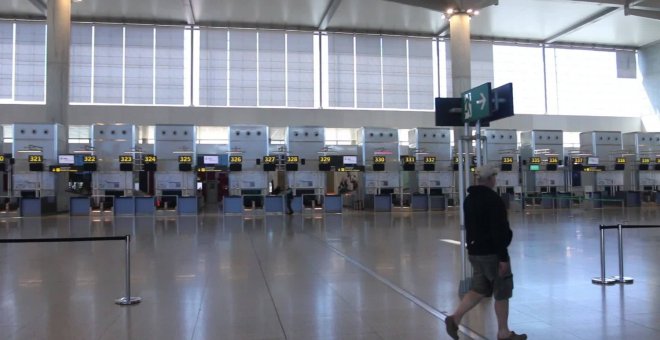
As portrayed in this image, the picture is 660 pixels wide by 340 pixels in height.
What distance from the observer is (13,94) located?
31.3 meters

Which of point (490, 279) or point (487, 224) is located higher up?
point (487, 224)

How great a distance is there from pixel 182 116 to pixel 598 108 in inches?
1189

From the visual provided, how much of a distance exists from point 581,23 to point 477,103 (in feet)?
107

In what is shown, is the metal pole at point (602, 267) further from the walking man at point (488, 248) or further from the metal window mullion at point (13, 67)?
the metal window mullion at point (13, 67)

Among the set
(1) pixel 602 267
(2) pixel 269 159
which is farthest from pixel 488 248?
(2) pixel 269 159

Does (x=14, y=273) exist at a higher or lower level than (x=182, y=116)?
lower

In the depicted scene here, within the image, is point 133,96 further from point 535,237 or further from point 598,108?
point 598,108

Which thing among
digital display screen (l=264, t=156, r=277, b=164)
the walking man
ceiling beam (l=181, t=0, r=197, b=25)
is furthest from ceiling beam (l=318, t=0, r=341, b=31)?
the walking man

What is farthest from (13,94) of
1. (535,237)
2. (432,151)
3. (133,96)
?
(535,237)

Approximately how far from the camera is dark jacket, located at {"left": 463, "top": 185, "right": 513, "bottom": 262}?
4359 millimetres

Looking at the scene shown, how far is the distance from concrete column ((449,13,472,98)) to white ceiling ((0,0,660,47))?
2.85 m

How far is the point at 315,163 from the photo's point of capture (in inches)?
1113

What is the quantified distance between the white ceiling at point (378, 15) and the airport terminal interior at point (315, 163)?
206 mm

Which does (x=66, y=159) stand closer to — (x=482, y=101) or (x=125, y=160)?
(x=125, y=160)
